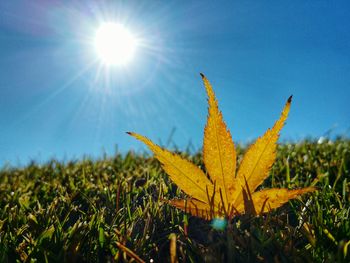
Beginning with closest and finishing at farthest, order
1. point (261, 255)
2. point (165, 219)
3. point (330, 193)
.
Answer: point (261, 255), point (165, 219), point (330, 193)

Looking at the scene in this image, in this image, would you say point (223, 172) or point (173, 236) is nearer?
point (173, 236)

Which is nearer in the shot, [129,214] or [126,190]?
[129,214]

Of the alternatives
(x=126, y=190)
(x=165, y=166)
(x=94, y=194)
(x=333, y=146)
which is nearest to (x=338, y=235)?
(x=165, y=166)

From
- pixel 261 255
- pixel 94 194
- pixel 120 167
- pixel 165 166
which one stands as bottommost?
pixel 261 255

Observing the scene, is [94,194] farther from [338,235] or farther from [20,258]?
[338,235]

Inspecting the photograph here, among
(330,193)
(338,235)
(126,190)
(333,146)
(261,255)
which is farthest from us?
(333,146)

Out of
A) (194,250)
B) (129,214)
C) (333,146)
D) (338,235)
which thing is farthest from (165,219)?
(333,146)

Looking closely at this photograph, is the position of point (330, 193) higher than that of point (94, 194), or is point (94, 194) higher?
point (94, 194)

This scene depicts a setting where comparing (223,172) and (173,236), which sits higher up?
(223,172)
